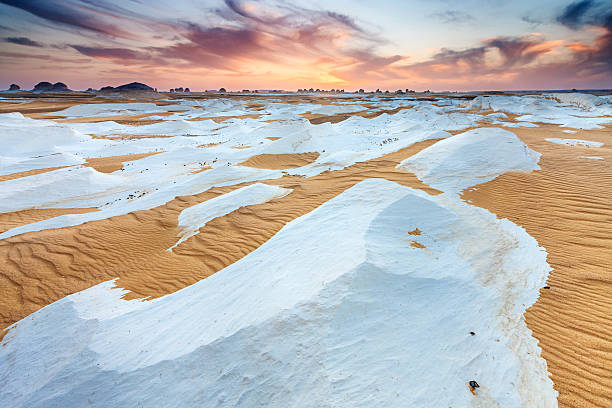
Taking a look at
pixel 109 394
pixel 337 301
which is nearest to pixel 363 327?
pixel 337 301

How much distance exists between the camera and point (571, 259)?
15.9 feet

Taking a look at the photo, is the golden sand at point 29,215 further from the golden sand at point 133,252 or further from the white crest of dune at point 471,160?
the white crest of dune at point 471,160

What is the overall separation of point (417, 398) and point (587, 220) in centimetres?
665

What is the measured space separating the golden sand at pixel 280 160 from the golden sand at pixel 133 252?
5.93 m

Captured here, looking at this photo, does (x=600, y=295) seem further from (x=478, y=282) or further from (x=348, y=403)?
(x=348, y=403)

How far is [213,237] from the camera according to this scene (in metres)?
6.96

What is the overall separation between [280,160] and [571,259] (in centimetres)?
1296

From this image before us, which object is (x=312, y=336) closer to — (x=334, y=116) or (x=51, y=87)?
(x=334, y=116)

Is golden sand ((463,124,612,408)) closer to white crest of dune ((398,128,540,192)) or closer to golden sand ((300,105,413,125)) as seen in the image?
white crest of dune ((398,128,540,192))

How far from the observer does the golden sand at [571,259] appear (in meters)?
2.91

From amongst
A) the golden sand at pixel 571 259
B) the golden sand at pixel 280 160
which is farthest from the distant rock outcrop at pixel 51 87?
the golden sand at pixel 571 259

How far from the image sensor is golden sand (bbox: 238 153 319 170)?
47.5ft

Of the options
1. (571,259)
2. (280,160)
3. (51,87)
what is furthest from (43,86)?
(571,259)

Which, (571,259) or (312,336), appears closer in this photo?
(312,336)
